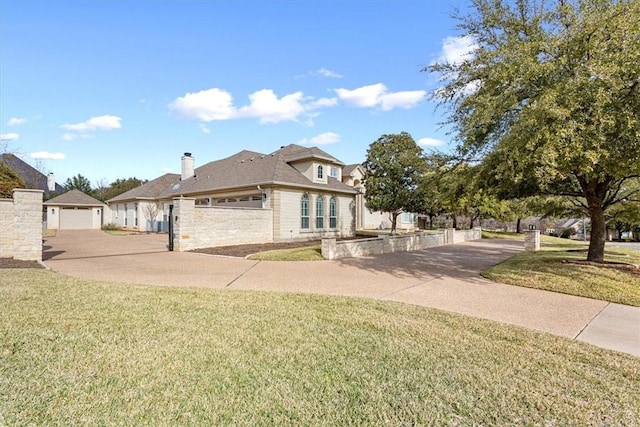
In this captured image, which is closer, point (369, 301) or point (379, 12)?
point (369, 301)

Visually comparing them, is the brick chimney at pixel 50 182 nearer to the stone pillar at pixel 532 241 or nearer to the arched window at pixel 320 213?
the arched window at pixel 320 213

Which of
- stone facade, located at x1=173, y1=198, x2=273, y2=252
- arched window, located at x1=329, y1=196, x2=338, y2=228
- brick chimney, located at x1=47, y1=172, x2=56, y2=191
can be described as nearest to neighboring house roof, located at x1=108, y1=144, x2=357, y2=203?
arched window, located at x1=329, y1=196, x2=338, y2=228

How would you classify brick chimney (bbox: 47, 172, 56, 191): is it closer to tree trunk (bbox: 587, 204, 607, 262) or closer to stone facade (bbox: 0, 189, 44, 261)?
stone facade (bbox: 0, 189, 44, 261)

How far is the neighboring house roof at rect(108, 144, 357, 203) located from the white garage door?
12953mm

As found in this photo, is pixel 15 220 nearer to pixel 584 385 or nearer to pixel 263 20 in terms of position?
pixel 263 20

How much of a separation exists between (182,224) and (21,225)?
5514 mm

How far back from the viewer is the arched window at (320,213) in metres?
22.5

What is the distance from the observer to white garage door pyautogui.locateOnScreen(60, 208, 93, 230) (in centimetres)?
3672

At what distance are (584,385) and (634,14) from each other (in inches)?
325

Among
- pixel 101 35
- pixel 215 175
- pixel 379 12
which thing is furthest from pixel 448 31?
pixel 215 175

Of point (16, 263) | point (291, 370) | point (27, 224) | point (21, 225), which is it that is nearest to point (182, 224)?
point (27, 224)

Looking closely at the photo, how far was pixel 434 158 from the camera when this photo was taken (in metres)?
11.3

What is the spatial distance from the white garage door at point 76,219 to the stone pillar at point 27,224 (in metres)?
30.3

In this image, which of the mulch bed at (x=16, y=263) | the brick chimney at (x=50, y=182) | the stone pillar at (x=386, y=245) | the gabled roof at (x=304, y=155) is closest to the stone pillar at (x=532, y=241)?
the stone pillar at (x=386, y=245)
